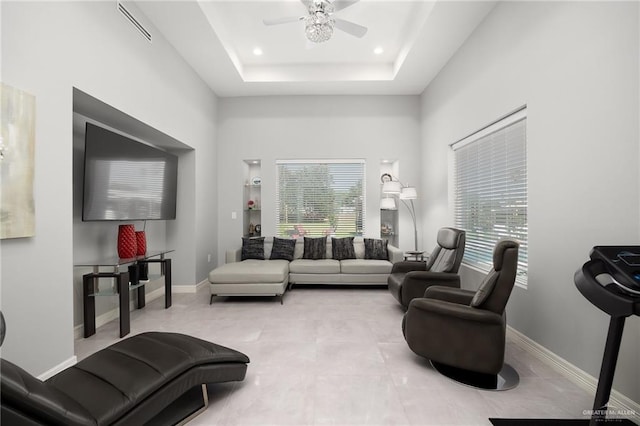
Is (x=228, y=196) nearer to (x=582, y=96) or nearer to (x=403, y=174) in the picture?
(x=403, y=174)

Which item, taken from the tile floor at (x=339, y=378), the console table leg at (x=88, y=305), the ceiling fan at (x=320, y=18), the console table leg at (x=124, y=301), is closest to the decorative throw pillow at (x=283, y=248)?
the tile floor at (x=339, y=378)

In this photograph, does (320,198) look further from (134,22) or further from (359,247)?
(134,22)

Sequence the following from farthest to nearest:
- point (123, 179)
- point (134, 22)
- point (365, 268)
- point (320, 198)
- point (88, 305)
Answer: point (320, 198) < point (365, 268) < point (123, 179) < point (134, 22) < point (88, 305)

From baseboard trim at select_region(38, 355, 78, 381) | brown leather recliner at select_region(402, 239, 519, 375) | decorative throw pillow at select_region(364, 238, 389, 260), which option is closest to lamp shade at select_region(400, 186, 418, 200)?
decorative throw pillow at select_region(364, 238, 389, 260)

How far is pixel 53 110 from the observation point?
2.14m

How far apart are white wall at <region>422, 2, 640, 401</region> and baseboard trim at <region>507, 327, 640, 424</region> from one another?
5 cm

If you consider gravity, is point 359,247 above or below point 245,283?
above

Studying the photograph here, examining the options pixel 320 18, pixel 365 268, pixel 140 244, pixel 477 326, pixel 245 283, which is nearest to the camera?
pixel 477 326

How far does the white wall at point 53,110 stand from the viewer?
189 cm

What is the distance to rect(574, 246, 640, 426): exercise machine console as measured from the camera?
130cm

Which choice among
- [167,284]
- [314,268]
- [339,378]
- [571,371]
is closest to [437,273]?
[571,371]

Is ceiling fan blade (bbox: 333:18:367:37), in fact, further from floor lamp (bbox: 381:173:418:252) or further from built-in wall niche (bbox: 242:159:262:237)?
built-in wall niche (bbox: 242:159:262:237)

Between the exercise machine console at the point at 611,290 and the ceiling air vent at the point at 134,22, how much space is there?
4169mm

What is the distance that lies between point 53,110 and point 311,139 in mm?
3780
